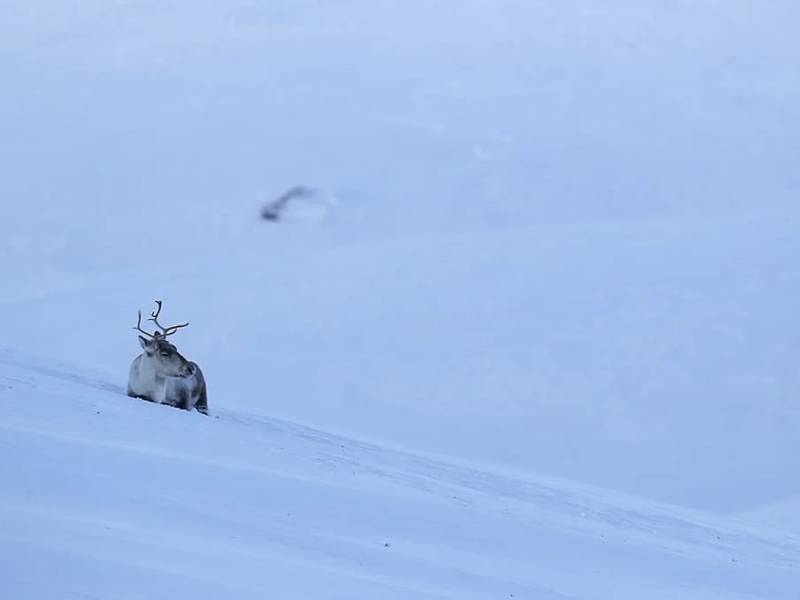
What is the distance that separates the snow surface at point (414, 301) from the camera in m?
7.55

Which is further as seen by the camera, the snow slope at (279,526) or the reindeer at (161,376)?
the reindeer at (161,376)

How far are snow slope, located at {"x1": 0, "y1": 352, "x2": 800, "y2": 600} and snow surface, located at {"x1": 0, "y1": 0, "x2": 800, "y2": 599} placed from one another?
0.03 m

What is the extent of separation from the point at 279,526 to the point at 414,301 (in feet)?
71.2

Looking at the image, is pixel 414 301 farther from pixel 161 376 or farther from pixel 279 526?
pixel 279 526

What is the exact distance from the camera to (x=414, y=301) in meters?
29.0

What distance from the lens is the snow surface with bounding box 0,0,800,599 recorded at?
7.55m

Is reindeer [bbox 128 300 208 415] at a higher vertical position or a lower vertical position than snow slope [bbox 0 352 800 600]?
higher

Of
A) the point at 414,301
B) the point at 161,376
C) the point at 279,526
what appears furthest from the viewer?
the point at 414,301

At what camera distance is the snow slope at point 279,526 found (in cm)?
586

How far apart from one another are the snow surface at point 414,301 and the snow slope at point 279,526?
31 mm

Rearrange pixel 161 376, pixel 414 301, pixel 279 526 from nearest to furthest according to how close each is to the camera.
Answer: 1. pixel 279 526
2. pixel 161 376
3. pixel 414 301

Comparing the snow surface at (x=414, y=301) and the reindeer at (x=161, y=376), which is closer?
the snow surface at (x=414, y=301)

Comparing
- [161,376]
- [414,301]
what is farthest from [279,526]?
[414,301]

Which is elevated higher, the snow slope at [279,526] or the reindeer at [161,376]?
the reindeer at [161,376]
